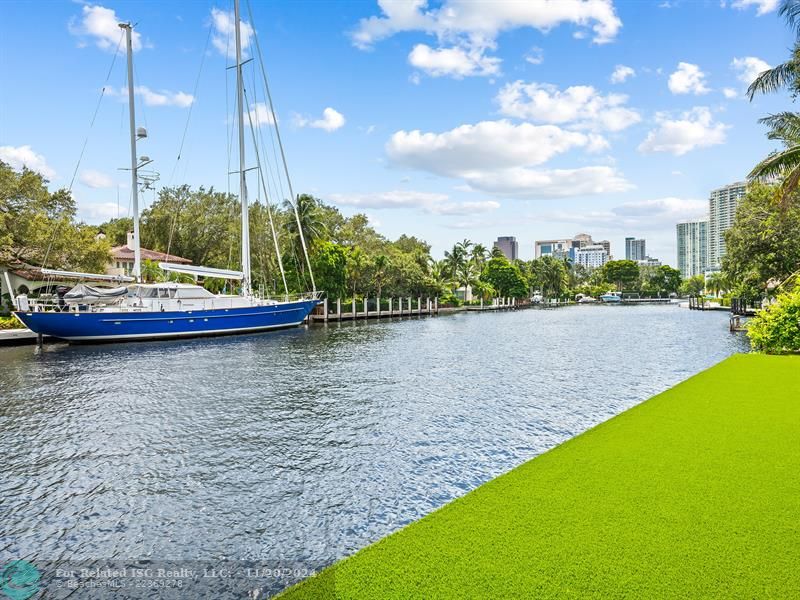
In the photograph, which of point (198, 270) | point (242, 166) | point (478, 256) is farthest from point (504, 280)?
point (198, 270)

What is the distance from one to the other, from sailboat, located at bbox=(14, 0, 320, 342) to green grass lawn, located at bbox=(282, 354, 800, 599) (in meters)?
26.4

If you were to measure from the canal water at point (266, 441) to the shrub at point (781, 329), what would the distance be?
216 cm

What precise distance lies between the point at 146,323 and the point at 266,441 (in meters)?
21.5

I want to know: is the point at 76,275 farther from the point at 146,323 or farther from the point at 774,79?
the point at 774,79

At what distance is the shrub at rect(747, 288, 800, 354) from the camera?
16016 millimetres

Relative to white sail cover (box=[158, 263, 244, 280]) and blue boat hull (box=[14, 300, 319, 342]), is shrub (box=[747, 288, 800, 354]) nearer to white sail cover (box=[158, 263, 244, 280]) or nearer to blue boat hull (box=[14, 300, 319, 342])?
blue boat hull (box=[14, 300, 319, 342])

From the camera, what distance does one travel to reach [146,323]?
Answer: 27766 millimetres

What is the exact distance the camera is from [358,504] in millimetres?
6500

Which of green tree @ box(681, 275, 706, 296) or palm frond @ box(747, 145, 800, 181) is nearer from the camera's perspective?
palm frond @ box(747, 145, 800, 181)

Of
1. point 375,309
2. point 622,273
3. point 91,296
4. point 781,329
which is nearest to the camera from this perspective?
point 781,329

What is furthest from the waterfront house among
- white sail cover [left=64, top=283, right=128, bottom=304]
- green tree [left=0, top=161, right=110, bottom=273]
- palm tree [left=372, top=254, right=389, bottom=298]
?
palm tree [left=372, top=254, right=389, bottom=298]

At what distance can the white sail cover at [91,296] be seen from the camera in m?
26.6

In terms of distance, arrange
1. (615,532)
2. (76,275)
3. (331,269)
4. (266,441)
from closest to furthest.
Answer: (615,532) < (266,441) < (76,275) < (331,269)

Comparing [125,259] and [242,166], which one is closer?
[242,166]
